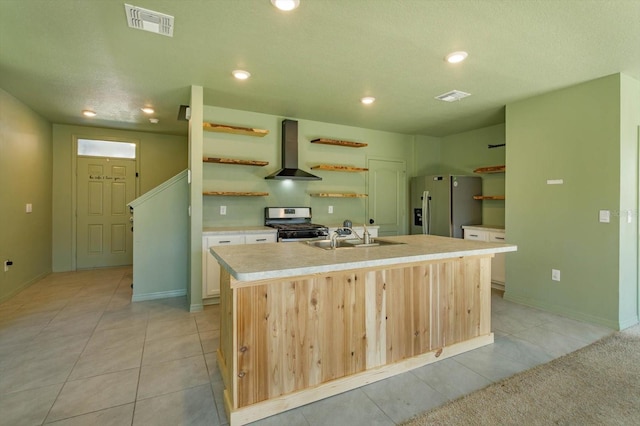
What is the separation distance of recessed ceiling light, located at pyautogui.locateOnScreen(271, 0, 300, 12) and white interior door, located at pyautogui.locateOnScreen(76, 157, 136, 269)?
17.0 feet

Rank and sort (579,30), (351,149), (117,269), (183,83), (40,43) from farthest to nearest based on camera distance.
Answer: (117,269)
(351,149)
(183,83)
(40,43)
(579,30)

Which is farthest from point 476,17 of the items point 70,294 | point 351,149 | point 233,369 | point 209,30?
point 70,294

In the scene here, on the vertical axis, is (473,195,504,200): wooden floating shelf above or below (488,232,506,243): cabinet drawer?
above

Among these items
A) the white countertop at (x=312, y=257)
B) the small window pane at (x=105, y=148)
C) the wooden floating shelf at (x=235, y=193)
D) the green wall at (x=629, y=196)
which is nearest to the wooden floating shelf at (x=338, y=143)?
the wooden floating shelf at (x=235, y=193)

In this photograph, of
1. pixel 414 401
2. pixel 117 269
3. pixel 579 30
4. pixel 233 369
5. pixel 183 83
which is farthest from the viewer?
pixel 117 269

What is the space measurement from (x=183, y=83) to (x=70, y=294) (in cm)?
318

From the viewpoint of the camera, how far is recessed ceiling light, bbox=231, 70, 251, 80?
3067 mm

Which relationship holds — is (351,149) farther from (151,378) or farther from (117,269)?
(117,269)

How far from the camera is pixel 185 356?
2.55 m

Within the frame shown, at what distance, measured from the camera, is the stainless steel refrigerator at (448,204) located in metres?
4.99

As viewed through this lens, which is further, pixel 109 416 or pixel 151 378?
pixel 151 378

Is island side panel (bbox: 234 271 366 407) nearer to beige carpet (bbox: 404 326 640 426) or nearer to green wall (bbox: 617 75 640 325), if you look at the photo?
beige carpet (bbox: 404 326 640 426)

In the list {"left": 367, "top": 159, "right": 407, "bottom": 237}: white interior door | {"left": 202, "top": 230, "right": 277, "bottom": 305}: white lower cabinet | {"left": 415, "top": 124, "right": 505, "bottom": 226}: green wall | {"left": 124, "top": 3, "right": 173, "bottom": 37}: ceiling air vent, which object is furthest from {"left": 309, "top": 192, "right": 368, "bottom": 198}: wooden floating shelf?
{"left": 124, "top": 3, "right": 173, "bottom": 37}: ceiling air vent

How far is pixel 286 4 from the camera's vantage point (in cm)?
201
